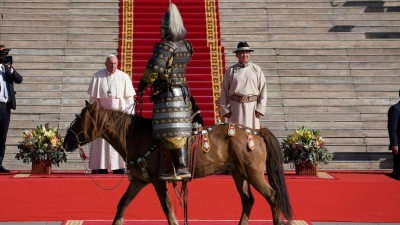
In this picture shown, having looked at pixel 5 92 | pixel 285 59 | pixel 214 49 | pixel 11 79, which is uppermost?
pixel 214 49

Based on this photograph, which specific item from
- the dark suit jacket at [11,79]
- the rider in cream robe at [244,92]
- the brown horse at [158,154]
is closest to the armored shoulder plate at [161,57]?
the brown horse at [158,154]

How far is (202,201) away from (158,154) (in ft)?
7.32

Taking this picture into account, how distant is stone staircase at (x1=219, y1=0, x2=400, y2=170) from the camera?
49.2ft

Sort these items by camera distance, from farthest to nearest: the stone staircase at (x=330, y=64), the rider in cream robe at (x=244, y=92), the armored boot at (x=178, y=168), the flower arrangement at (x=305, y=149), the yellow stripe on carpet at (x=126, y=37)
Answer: the yellow stripe on carpet at (x=126, y=37) → the stone staircase at (x=330, y=64) → the flower arrangement at (x=305, y=149) → the rider in cream robe at (x=244, y=92) → the armored boot at (x=178, y=168)

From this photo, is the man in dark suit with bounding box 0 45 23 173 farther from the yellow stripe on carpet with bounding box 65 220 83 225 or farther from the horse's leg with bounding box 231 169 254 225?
the horse's leg with bounding box 231 169 254 225

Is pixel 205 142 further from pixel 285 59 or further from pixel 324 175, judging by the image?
pixel 285 59

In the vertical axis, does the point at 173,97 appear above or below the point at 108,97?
below

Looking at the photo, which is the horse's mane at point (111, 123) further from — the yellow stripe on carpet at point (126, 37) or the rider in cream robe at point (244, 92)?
the yellow stripe on carpet at point (126, 37)

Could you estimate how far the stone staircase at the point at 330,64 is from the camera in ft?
49.2

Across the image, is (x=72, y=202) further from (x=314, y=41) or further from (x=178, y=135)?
(x=314, y=41)

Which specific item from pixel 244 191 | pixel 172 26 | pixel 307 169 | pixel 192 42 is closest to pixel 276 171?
pixel 244 191

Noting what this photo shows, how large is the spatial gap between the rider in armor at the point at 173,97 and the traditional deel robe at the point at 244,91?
306 cm

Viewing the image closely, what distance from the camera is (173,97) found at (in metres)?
A: 7.88

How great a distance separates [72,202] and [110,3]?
9.85 m
